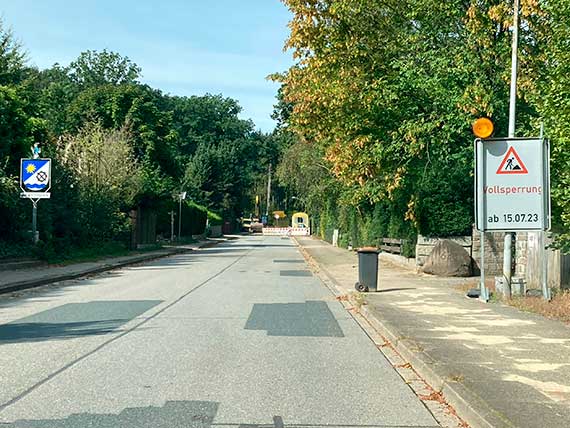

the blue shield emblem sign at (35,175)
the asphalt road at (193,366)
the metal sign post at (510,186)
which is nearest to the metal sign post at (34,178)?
the blue shield emblem sign at (35,175)

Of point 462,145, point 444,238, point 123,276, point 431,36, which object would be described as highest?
point 431,36

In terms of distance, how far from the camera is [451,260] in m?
20.2

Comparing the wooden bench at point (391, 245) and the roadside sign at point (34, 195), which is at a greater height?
the roadside sign at point (34, 195)

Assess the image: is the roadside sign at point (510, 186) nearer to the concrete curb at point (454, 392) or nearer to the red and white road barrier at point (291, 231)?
the concrete curb at point (454, 392)

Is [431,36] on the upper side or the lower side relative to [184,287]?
upper

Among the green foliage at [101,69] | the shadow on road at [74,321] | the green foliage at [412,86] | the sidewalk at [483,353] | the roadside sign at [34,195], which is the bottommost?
the shadow on road at [74,321]

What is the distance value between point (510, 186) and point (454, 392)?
333 inches

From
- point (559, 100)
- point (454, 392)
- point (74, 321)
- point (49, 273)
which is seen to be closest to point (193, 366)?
point (454, 392)

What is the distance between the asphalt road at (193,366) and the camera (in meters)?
6.09

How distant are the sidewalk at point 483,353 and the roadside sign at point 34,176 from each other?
1251cm

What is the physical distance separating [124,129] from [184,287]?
25.7 metres

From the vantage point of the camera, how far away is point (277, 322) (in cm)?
1178

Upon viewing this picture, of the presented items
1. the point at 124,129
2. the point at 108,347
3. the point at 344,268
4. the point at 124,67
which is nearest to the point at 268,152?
the point at 124,67

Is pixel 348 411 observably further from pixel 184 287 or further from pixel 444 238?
pixel 444 238
